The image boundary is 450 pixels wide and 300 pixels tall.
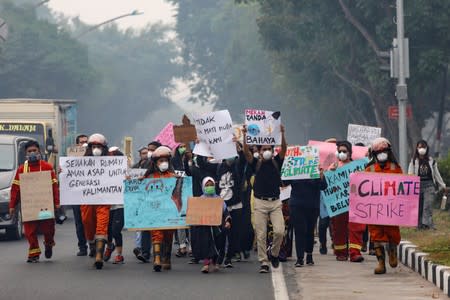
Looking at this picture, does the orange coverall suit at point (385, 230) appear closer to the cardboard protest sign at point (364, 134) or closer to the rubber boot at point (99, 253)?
the rubber boot at point (99, 253)

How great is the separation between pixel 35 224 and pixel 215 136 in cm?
256

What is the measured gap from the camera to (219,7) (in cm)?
9106

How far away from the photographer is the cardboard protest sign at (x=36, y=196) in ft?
57.7

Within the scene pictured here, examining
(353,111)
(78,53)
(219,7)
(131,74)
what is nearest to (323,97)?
(353,111)

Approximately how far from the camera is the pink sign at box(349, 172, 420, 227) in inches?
648

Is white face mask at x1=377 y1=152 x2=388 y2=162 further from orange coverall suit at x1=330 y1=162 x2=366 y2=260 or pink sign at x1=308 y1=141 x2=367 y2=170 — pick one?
pink sign at x1=308 y1=141 x2=367 y2=170

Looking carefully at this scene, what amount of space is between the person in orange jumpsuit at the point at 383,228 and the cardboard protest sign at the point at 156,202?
2284 mm

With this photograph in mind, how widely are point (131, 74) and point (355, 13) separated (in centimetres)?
7385

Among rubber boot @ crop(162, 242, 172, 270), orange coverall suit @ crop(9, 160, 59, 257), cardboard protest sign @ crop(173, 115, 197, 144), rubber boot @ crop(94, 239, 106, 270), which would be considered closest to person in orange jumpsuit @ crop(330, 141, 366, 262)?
cardboard protest sign @ crop(173, 115, 197, 144)

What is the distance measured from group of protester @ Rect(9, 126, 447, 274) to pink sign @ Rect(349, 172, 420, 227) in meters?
0.12

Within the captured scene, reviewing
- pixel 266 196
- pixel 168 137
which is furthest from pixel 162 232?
pixel 168 137

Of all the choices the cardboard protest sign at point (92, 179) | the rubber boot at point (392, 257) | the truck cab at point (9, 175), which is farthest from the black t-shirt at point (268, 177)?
the truck cab at point (9, 175)

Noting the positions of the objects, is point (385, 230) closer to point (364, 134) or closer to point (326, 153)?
point (326, 153)

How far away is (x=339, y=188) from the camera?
60.4 ft
